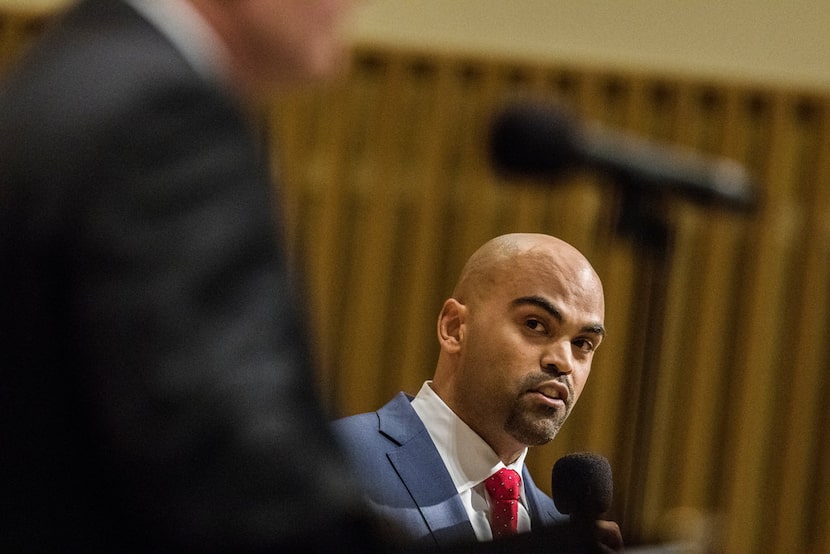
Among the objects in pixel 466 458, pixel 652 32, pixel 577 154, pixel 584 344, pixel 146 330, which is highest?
pixel 652 32

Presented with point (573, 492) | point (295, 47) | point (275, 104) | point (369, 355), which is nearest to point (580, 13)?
point (275, 104)

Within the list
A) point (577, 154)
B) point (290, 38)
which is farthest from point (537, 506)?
point (290, 38)

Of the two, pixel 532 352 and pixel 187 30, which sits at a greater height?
pixel 187 30

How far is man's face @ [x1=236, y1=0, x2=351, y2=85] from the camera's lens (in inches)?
37.1

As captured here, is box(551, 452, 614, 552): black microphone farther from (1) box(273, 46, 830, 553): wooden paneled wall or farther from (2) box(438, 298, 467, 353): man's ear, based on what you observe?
(1) box(273, 46, 830, 553): wooden paneled wall

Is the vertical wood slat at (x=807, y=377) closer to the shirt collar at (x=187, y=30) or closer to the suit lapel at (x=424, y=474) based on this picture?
the suit lapel at (x=424, y=474)

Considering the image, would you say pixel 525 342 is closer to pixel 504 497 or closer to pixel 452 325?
pixel 452 325

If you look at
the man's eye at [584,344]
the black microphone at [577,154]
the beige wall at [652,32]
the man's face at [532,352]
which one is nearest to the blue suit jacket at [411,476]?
the man's face at [532,352]

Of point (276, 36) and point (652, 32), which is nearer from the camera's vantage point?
point (276, 36)

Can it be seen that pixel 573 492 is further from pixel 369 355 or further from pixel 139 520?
pixel 369 355

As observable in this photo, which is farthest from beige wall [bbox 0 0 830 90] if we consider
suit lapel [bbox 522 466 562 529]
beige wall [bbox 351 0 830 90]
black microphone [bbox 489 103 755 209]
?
black microphone [bbox 489 103 755 209]

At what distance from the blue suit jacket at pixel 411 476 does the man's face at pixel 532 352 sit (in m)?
0.11

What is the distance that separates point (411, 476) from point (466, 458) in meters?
0.13

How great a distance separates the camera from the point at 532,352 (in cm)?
223
